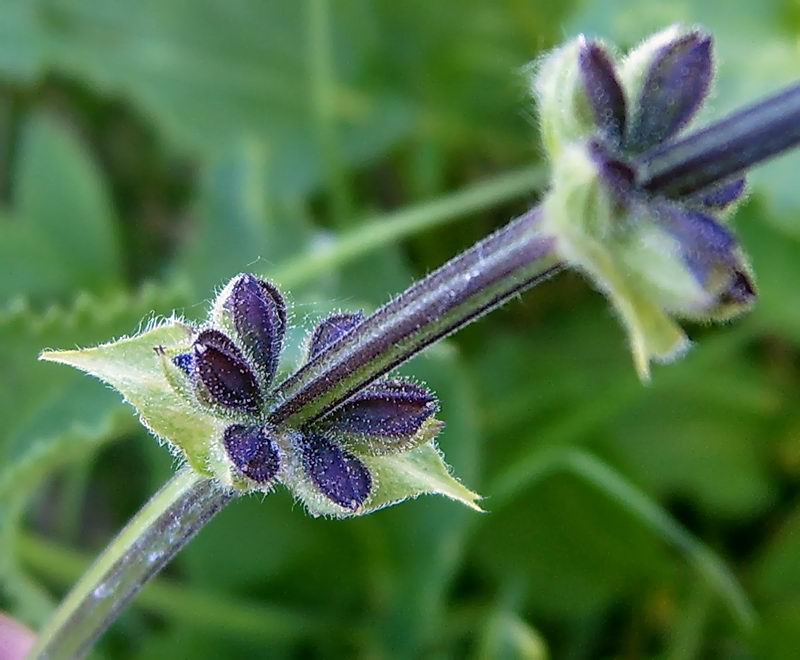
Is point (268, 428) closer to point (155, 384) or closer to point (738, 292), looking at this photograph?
point (155, 384)

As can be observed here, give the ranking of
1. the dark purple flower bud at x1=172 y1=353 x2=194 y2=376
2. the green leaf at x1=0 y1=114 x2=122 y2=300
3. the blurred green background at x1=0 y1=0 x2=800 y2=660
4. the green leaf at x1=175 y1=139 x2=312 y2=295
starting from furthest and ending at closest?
the green leaf at x1=0 y1=114 x2=122 y2=300 → the green leaf at x1=175 y1=139 x2=312 y2=295 → the blurred green background at x1=0 y1=0 x2=800 y2=660 → the dark purple flower bud at x1=172 y1=353 x2=194 y2=376

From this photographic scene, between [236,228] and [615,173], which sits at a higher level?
Answer: [236,228]

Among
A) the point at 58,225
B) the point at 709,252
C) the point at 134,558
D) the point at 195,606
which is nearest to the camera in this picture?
the point at 709,252

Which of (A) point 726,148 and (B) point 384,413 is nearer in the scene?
(A) point 726,148

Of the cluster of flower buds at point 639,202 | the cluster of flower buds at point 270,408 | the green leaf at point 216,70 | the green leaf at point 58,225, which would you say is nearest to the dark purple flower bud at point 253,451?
the cluster of flower buds at point 270,408

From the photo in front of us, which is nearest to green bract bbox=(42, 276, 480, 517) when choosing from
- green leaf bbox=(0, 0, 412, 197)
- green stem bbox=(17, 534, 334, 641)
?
green stem bbox=(17, 534, 334, 641)

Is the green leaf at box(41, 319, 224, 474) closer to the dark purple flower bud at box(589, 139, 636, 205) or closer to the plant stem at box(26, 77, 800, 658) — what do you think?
the plant stem at box(26, 77, 800, 658)

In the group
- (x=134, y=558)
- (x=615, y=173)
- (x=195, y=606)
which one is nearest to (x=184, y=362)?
(x=134, y=558)

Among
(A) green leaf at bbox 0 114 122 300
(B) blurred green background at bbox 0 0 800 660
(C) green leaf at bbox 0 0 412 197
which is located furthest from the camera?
(C) green leaf at bbox 0 0 412 197
